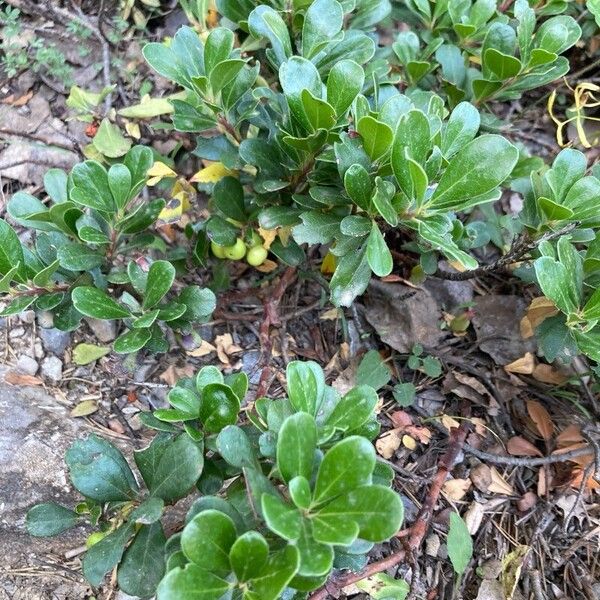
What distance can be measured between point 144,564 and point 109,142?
158 centimetres

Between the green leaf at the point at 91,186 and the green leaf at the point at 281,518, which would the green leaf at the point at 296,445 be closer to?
the green leaf at the point at 281,518

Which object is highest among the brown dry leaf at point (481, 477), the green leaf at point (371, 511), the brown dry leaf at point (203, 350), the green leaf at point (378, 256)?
the green leaf at point (378, 256)

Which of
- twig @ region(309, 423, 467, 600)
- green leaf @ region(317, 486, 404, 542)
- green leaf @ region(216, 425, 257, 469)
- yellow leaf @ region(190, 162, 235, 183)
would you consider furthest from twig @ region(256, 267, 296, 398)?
green leaf @ region(317, 486, 404, 542)

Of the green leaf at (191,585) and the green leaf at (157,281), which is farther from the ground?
the green leaf at (157,281)

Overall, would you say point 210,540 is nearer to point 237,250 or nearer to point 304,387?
point 304,387

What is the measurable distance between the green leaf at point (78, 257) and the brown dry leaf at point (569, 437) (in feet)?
5.10

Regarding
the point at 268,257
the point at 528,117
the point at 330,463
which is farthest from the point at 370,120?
the point at 528,117

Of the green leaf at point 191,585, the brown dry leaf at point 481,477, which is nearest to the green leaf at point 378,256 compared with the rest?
the green leaf at point 191,585

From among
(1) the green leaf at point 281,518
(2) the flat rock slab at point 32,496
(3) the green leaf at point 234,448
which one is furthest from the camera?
(2) the flat rock slab at point 32,496

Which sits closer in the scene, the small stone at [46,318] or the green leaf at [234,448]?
the green leaf at [234,448]

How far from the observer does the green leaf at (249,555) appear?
3.38 ft

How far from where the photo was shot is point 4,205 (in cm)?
229

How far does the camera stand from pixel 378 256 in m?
1.42

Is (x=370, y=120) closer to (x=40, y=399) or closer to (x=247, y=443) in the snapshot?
(x=247, y=443)
